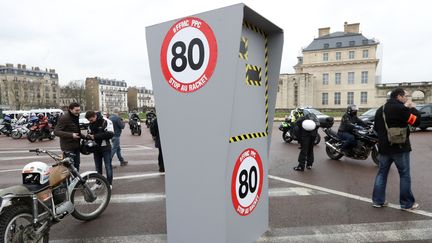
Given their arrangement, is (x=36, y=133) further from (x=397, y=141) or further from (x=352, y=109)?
(x=397, y=141)

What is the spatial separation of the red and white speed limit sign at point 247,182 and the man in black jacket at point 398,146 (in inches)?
96.3

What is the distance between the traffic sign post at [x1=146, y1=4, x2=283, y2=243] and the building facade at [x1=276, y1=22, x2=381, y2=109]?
52.4 meters

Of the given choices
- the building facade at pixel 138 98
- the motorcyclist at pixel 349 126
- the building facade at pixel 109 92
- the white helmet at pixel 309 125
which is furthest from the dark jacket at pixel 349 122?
the building facade at pixel 109 92

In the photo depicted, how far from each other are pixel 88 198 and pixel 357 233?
3802 millimetres

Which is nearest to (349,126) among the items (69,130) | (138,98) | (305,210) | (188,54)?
(305,210)

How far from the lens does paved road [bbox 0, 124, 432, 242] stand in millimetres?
3580

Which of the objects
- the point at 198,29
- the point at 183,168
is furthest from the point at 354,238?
the point at 198,29

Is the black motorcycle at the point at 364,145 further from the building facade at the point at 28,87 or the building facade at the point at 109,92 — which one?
the building facade at the point at 109,92

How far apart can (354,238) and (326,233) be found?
0.32m

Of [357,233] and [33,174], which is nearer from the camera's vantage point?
[33,174]

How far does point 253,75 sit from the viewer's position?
8.87ft

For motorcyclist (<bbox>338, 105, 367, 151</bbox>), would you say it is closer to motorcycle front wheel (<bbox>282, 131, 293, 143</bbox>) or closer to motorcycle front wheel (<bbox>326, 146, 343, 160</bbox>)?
motorcycle front wheel (<bbox>326, 146, 343, 160</bbox>)

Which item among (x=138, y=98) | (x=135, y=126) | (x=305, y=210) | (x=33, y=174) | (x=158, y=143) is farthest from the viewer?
(x=138, y=98)

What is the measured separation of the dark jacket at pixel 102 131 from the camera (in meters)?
5.44
